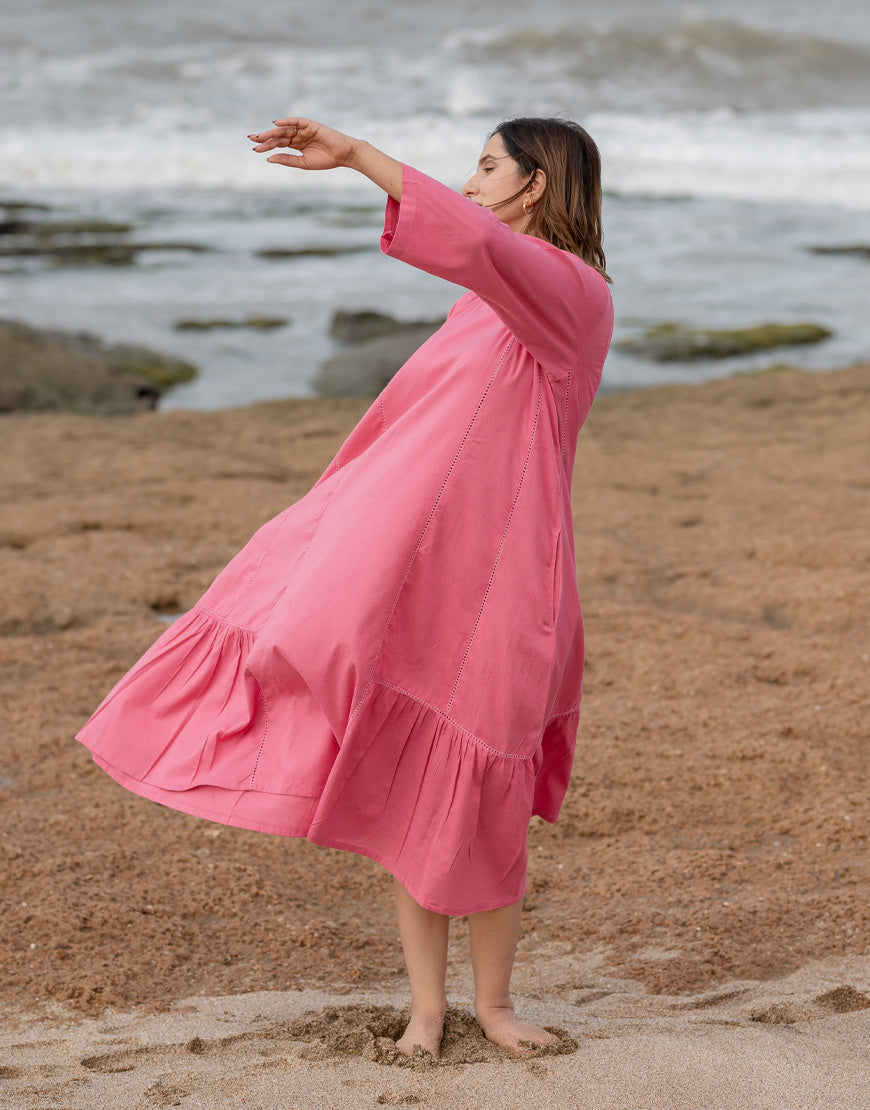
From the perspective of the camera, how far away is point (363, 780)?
6.53 feet

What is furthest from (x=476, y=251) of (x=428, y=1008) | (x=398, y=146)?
(x=398, y=146)

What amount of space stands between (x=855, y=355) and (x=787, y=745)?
7.89 m

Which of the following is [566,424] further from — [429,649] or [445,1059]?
[445,1059]

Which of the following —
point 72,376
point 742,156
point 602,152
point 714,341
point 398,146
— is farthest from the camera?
point 398,146

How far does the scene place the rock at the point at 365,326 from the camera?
1101 centimetres

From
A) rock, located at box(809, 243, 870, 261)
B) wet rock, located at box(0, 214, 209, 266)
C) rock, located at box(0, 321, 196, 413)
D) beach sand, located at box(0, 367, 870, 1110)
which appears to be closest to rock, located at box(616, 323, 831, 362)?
rock, located at box(0, 321, 196, 413)

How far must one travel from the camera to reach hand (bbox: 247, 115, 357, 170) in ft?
5.93

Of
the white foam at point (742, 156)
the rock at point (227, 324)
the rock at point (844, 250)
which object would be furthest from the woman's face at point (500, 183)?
the white foam at point (742, 156)

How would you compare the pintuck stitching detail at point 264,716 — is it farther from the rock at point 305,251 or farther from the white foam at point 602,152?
the white foam at point 602,152

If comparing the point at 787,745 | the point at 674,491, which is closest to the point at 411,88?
the point at 674,491

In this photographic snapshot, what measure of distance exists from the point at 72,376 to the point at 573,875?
23.9ft

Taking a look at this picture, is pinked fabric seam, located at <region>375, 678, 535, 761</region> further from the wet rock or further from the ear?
the wet rock

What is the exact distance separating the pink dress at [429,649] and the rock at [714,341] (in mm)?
9066

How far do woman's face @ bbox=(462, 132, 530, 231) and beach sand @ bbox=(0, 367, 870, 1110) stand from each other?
1424 millimetres
